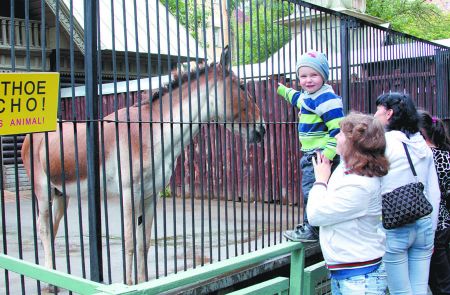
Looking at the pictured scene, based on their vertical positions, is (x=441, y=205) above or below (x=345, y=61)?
below

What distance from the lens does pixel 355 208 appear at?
2895 millimetres

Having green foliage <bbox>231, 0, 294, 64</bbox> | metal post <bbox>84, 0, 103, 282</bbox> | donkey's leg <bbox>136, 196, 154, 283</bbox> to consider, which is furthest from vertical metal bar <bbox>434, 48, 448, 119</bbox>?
metal post <bbox>84, 0, 103, 282</bbox>

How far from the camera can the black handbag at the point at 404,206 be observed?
11.9 ft

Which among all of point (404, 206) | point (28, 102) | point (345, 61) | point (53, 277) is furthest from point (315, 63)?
point (53, 277)

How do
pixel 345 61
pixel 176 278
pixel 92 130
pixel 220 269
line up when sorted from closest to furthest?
pixel 176 278 → pixel 220 269 → pixel 92 130 → pixel 345 61

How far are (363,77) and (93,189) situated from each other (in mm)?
4131

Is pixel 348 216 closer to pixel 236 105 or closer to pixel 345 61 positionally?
pixel 236 105

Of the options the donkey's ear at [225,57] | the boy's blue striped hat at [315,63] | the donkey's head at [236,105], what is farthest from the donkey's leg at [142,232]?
the boy's blue striped hat at [315,63]

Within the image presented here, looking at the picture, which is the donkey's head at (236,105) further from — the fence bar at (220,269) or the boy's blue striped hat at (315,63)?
the fence bar at (220,269)

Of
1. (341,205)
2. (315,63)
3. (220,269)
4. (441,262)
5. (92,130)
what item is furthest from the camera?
(441,262)

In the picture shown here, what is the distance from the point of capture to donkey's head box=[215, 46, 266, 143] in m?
4.55

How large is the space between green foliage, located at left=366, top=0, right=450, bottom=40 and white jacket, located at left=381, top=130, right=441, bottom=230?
2571 centimetres

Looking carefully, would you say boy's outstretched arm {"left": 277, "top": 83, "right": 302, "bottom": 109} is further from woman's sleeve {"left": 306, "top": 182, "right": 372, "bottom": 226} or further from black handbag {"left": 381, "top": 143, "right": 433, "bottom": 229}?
woman's sleeve {"left": 306, "top": 182, "right": 372, "bottom": 226}

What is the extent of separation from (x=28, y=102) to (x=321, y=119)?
2.04 meters
